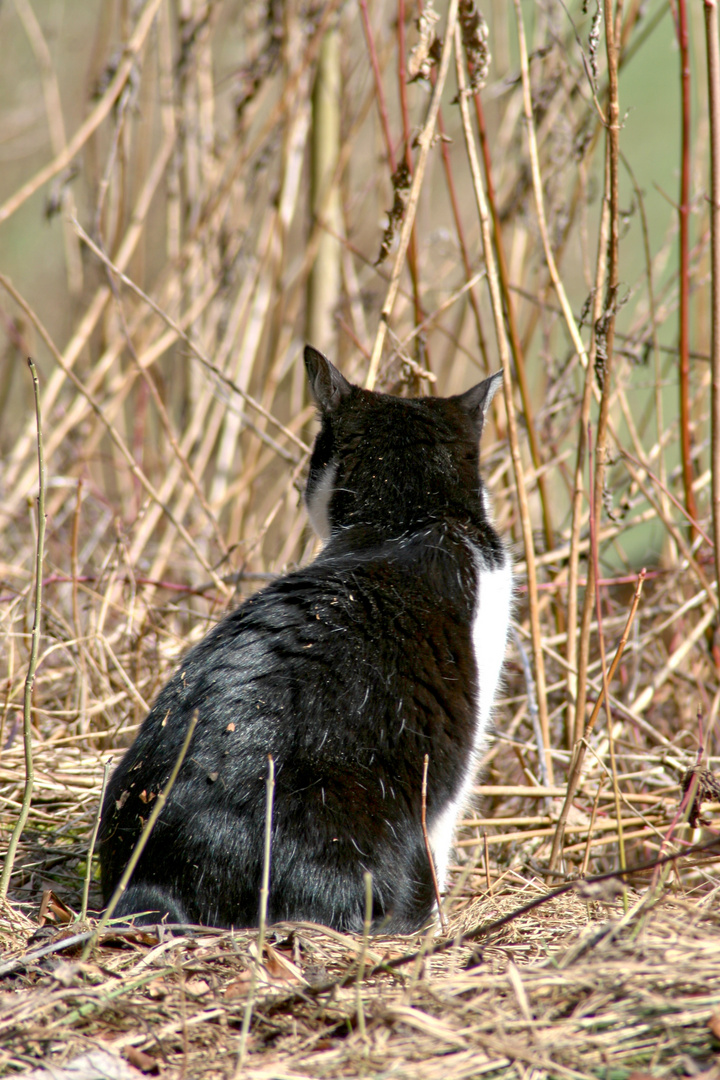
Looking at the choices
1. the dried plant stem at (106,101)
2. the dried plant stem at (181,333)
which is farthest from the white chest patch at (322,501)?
the dried plant stem at (106,101)

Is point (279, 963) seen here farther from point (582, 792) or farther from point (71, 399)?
point (71, 399)

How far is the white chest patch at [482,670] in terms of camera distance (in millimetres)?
1441

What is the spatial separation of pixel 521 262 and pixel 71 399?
1653 millimetres

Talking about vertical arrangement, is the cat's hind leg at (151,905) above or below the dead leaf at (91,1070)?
above

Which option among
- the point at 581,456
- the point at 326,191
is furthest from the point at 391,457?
the point at 326,191

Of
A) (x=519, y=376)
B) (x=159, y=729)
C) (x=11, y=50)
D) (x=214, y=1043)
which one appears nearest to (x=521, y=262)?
(x=519, y=376)

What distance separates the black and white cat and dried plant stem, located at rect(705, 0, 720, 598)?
0.43 m

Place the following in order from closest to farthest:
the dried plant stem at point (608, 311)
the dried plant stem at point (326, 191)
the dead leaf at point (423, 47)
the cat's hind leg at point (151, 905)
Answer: the cat's hind leg at point (151, 905) → the dried plant stem at point (608, 311) → the dead leaf at point (423, 47) → the dried plant stem at point (326, 191)

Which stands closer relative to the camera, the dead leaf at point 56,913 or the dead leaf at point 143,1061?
the dead leaf at point 143,1061

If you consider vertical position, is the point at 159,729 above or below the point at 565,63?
below

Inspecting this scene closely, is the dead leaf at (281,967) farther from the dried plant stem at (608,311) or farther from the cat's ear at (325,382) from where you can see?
the cat's ear at (325,382)

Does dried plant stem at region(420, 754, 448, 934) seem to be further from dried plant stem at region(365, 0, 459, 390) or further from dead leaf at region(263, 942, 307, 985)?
dried plant stem at region(365, 0, 459, 390)

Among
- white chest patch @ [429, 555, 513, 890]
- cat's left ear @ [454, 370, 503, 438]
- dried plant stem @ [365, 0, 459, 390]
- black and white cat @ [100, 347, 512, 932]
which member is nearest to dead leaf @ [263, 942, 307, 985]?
black and white cat @ [100, 347, 512, 932]

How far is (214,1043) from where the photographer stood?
36.1 inches
